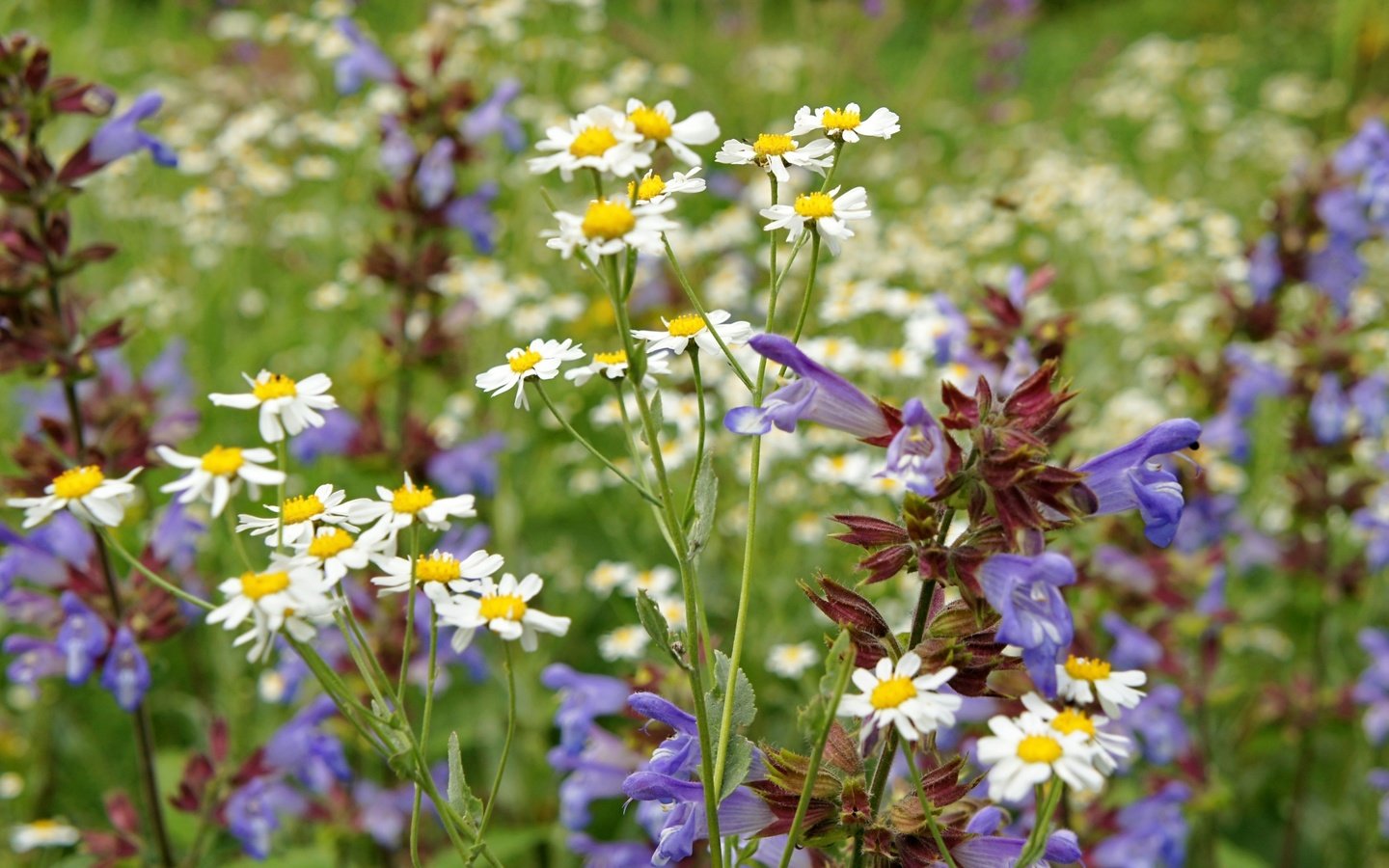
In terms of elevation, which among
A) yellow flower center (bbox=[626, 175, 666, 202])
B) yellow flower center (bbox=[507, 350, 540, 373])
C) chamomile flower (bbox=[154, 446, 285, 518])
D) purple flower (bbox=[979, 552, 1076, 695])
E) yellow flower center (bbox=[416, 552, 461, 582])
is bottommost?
yellow flower center (bbox=[416, 552, 461, 582])

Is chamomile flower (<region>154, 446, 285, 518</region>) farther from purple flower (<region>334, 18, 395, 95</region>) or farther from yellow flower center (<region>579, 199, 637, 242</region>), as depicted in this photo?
purple flower (<region>334, 18, 395, 95</region>)

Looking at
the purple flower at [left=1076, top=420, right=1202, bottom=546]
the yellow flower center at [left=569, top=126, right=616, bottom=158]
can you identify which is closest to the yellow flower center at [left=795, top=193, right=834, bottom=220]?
the yellow flower center at [left=569, top=126, right=616, bottom=158]

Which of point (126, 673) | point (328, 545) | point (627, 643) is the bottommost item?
point (627, 643)


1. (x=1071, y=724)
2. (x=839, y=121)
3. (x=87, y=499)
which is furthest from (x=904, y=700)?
(x=87, y=499)

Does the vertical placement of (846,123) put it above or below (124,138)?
above

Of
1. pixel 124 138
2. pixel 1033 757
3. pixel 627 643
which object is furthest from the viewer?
pixel 627 643

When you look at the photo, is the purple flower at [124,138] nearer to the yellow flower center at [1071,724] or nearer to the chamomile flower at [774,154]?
the chamomile flower at [774,154]

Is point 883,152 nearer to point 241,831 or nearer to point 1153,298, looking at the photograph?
point 1153,298

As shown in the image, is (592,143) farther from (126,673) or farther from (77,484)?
(126,673)
